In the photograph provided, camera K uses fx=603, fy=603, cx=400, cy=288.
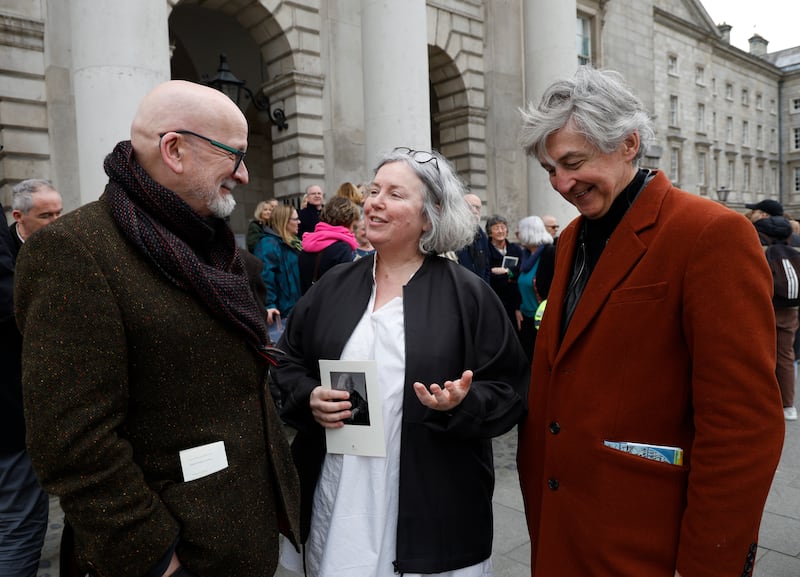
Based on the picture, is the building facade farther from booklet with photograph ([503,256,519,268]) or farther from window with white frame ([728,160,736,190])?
window with white frame ([728,160,736,190])

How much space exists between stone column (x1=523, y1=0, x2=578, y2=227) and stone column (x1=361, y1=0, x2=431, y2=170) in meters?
5.10

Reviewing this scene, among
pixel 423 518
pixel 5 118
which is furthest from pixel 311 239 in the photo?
pixel 5 118

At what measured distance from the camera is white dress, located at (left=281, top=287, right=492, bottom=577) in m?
2.02

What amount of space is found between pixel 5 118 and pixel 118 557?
8.75m

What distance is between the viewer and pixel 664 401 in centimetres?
157

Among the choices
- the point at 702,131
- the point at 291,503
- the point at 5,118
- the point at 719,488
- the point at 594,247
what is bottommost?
the point at 291,503

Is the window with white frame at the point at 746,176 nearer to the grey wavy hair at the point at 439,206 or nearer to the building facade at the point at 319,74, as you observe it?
the building facade at the point at 319,74

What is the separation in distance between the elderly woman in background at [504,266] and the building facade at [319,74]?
1.47 m

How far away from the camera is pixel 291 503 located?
1.84m

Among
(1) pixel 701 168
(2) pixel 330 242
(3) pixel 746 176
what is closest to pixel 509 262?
(2) pixel 330 242

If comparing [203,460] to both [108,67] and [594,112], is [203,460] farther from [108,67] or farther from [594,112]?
[108,67]

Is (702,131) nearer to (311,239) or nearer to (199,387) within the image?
(311,239)

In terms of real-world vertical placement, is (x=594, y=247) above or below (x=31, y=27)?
below

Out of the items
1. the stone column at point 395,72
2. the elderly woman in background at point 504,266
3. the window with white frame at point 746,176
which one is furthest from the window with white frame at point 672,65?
the elderly woman in background at point 504,266
